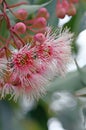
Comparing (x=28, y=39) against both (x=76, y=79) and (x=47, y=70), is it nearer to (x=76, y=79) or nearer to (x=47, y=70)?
(x=47, y=70)

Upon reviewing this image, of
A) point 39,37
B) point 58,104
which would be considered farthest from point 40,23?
point 58,104

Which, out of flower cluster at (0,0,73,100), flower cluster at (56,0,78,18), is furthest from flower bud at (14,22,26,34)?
flower cluster at (56,0,78,18)

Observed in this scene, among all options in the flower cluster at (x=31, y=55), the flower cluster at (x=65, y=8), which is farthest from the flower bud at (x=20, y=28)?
the flower cluster at (x=65, y=8)

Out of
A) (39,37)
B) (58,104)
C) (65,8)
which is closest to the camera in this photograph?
(39,37)

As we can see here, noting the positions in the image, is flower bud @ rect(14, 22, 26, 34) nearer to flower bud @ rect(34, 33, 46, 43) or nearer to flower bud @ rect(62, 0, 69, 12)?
flower bud @ rect(34, 33, 46, 43)

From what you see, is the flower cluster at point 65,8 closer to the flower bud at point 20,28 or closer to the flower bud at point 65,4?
the flower bud at point 65,4

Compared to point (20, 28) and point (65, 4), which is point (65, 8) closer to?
point (65, 4)

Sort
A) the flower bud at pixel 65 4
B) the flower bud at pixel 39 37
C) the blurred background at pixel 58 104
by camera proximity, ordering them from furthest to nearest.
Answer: the blurred background at pixel 58 104 < the flower bud at pixel 65 4 < the flower bud at pixel 39 37
